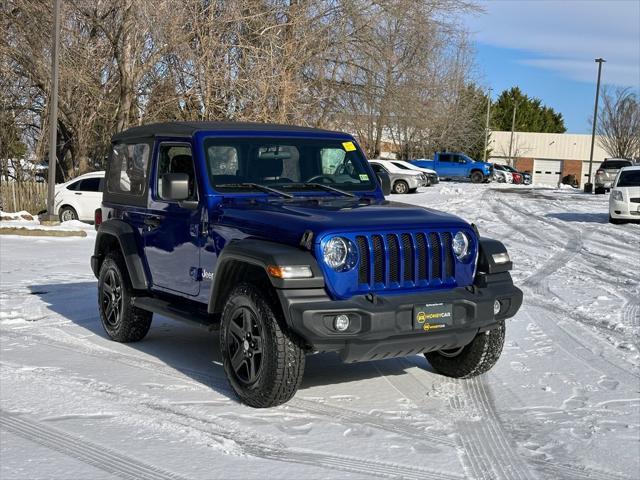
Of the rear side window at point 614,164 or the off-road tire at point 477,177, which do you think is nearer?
the rear side window at point 614,164

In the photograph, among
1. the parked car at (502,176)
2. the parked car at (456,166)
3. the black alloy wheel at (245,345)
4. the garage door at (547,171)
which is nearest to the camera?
the black alloy wheel at (245,345)

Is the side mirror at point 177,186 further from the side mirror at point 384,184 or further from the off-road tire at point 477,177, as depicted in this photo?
the off-road tire at point 477,177

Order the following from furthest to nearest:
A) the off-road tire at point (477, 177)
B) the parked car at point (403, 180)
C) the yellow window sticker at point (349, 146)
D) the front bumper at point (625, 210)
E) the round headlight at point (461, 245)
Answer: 1. the off-road tire at point (477, 177)
2. the parked car at point (403, 180)
3. the front bumper at point (625, 210)
4. the yellow window sticker at point (349, 146)
5. the round headlight at point (461, 245)

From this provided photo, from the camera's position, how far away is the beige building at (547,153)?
83938 mm

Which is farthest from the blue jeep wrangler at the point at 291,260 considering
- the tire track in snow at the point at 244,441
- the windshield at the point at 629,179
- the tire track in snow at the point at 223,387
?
the windshield at the point at 629,179

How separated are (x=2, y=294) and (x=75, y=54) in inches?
583

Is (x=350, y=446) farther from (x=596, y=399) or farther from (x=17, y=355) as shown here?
(x=17, y=355)

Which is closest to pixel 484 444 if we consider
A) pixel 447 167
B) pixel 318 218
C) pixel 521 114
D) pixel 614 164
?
pixel 318 218

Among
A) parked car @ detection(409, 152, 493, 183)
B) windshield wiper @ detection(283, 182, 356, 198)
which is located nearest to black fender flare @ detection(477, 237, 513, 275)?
windshield wiper @ detection(283, 182, 356, 198)

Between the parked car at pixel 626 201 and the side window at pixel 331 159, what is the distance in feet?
50.7

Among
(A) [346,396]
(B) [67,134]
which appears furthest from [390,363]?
(B) [67,134]

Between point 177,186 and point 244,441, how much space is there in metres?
2.20

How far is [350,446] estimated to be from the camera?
5.05 meters

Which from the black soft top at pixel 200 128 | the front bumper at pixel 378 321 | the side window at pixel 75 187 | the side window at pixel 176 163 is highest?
the black soft top at pixel 200 128
